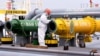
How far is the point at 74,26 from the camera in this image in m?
8.77

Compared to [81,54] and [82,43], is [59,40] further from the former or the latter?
[81,54]

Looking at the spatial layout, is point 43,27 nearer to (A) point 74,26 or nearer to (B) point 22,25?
(A) point 74,26

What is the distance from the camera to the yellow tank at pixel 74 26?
8.77 m

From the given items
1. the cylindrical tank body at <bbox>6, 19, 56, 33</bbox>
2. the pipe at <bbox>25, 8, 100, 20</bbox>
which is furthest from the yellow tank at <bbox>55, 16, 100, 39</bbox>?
the pipe at <bbox>25, 8, 100, 20</bbox>

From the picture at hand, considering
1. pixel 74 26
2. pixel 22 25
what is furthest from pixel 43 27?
pixel 22 25

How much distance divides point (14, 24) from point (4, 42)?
4.11 feet

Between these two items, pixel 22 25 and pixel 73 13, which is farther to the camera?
pixel 73 13

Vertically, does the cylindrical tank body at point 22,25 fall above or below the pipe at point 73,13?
below

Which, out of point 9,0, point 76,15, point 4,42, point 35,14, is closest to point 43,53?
point 4,42

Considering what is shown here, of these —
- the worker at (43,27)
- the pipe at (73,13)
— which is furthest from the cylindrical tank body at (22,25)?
the pipe at (73,13)

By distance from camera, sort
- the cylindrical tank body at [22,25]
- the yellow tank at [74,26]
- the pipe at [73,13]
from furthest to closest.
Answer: the pipe at [73,13]
the cylindrical tank body at [22,25]
the yellow tank at [74,26]

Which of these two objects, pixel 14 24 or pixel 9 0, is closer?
pixel 14 24

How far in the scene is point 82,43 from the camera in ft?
30.8

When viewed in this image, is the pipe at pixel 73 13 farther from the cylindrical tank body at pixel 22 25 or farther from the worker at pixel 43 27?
the worker at pixel 43 27
